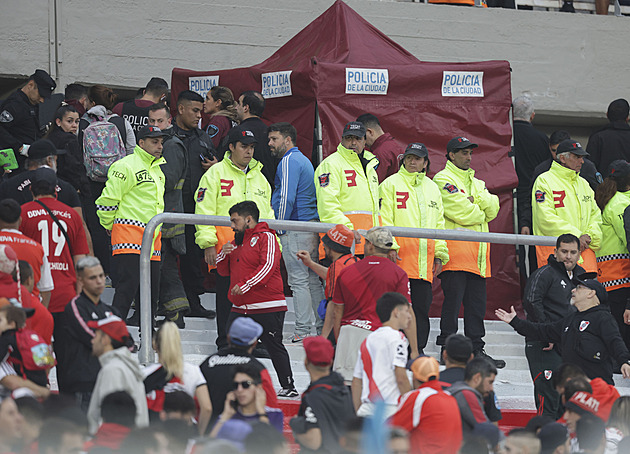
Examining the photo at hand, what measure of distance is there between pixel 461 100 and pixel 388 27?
11.0 feet

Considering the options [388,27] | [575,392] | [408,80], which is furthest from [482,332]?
[388,27]

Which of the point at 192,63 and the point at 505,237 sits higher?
the point at 192,63

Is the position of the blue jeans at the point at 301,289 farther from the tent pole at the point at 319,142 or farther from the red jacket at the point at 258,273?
the tent pole at the point at 319,142

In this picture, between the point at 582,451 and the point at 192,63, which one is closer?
the point at 582,451

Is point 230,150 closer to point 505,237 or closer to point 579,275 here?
→ point 505,237

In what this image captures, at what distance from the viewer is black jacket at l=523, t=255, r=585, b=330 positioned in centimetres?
909

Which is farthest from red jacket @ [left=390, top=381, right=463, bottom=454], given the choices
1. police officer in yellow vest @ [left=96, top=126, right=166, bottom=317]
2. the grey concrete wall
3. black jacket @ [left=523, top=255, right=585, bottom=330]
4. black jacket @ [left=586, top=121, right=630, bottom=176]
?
the grey concrete wall

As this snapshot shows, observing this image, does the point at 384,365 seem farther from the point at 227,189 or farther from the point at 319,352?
the point at 227,189

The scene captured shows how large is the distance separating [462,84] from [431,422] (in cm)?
647

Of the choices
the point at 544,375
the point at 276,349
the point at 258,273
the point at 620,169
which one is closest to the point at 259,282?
the point at 258,273

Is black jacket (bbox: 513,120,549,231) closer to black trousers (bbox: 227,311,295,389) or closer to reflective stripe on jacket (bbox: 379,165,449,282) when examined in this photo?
reflective stripe on jacket (bbox: 379,165,449,282)

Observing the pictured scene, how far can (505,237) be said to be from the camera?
30.8 ft

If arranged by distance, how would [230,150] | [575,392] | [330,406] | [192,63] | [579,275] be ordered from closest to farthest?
[330,406] → [575,392] → [579,275] → [230,150] → [192,63]

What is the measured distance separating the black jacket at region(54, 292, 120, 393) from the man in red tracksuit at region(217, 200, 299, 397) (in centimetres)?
166
